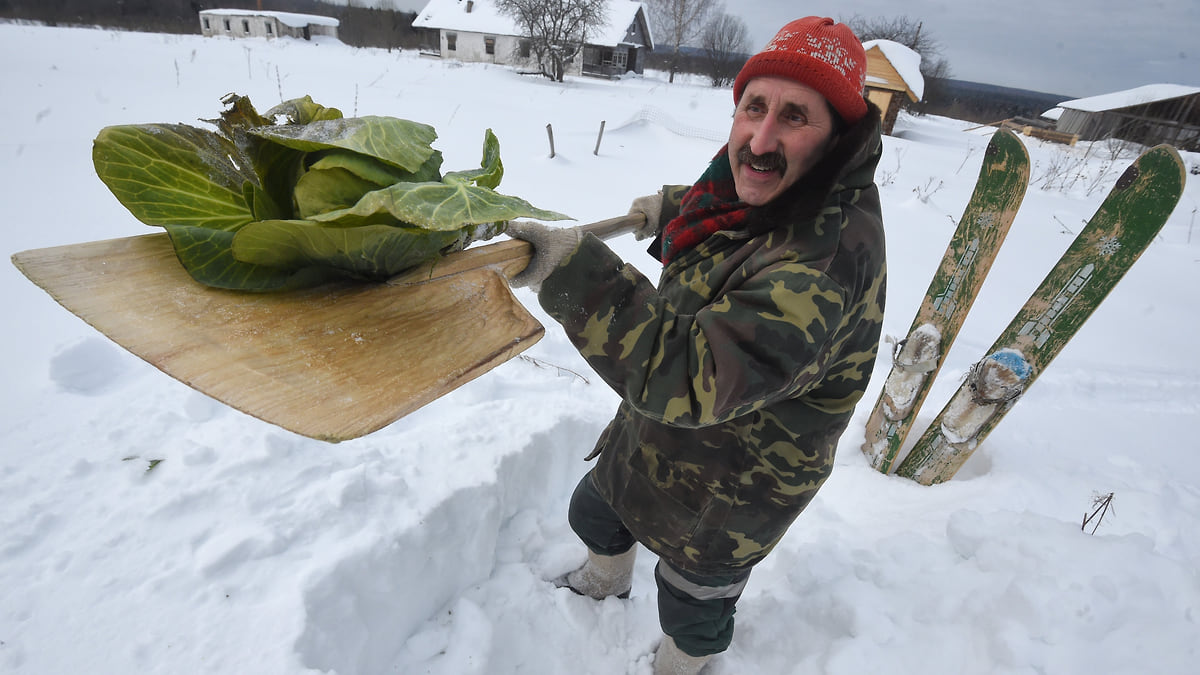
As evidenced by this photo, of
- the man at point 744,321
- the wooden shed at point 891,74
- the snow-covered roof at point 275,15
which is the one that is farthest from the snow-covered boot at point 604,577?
the snow-covered roof at point 275,15

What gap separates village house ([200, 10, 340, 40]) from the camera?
33.8 meters

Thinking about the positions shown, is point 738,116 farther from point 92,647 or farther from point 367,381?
point 92,647

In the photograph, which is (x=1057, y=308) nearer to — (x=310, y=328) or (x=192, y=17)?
(x=310, y=328)

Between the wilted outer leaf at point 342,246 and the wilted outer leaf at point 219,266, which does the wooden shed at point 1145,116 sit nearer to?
the wilted outer leaf at point 342,246

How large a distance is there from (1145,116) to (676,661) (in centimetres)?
3348

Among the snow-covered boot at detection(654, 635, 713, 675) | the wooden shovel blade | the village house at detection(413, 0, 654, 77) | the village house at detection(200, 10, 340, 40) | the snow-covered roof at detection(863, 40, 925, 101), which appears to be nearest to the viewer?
the wooden shovel blade

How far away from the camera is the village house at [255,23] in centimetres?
3384

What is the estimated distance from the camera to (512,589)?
87.2 inches

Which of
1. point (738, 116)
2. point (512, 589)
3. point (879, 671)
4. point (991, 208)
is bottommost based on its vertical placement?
point (512, 589)

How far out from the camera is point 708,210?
4.66 ft

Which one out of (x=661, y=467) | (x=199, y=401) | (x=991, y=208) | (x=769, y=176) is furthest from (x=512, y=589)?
(x=991, y=208)

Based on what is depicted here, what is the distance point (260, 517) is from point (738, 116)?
211 cm

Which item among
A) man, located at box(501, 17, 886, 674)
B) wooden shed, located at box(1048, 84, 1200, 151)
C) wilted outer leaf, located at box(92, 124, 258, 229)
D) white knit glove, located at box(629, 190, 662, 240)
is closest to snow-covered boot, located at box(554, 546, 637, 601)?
man, located at box(501, 17, 886, 674)

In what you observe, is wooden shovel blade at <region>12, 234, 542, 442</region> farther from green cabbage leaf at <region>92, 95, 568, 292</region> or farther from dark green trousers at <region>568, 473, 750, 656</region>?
dark green trousers at <region>568, 473, 750, 656</region>
